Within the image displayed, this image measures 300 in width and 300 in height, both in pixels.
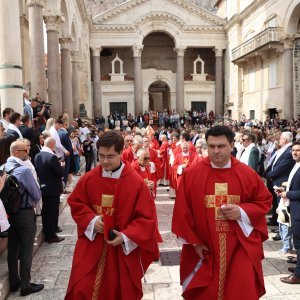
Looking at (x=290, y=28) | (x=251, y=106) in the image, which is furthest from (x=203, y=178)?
(x=251, y=106)

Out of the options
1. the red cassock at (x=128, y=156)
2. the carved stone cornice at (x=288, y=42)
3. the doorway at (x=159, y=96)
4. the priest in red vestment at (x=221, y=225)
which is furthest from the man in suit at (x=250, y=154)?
the doorway at (x=159, y=96)

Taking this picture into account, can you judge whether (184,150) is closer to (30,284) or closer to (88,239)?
(30,284)

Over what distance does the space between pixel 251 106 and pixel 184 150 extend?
84.7 ft

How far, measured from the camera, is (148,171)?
7.45 metres

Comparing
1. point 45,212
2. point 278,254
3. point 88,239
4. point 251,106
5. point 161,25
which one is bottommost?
point 278,254

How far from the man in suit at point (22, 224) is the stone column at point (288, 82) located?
81.9ft

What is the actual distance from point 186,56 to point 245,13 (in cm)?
1167

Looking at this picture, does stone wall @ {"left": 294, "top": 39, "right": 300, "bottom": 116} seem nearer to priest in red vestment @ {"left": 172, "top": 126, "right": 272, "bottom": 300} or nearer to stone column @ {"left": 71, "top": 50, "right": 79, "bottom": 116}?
stone column @ {"left": 71, "top": 50, "right": 79, "bottom": 116}

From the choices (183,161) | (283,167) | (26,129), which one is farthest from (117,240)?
(183,161)

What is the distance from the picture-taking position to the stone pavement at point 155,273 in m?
5.25

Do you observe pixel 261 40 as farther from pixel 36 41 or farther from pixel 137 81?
pixel 36 41

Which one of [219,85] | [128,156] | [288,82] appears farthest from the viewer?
[219,85]

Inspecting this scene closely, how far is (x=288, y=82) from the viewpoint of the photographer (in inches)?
1070

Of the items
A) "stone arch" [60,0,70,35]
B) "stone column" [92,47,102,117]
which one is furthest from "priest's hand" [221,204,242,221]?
"stone column" [92,47,102,117]
